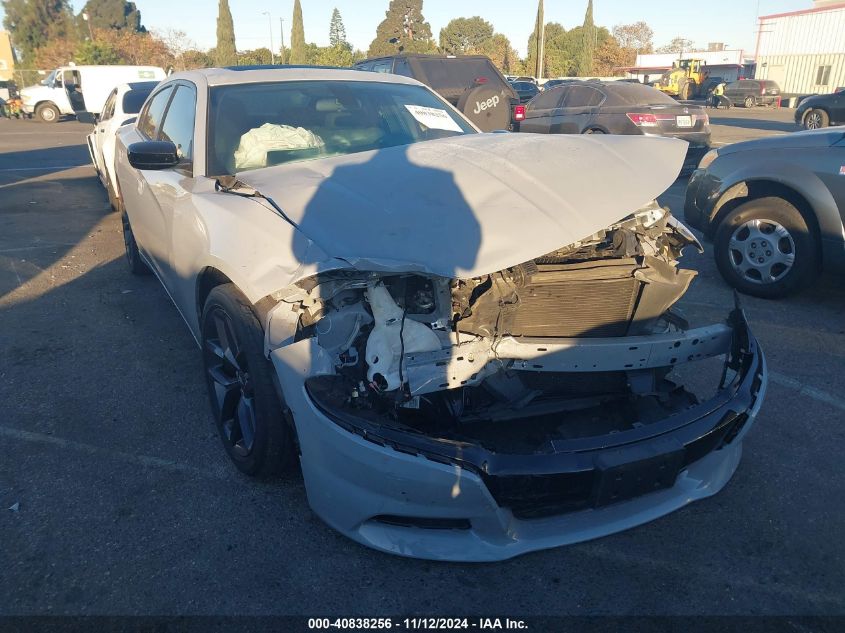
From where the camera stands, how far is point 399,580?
221 cm

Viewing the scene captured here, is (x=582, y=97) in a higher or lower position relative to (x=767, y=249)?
higher

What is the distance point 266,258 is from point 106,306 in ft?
10.7

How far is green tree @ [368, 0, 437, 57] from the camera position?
258 ft

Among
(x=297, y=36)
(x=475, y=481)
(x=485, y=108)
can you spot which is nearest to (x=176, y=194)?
(x=475, y=481)

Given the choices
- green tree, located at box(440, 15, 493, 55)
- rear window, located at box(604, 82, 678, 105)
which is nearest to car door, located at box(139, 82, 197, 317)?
rear window, located at box(604, 82, 678, 105)

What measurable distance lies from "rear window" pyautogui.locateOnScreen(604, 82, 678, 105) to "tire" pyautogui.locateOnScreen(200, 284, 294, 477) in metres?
9.44

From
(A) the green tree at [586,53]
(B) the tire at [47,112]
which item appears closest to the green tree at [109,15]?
(A) the green tree at [586,53]

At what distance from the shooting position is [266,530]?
2.46 m

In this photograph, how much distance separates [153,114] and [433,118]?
7.67ft

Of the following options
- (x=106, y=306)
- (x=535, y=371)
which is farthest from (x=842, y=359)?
(x=106, y=306)

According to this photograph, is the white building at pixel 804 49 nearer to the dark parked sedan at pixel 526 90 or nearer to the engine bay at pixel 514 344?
the dark parked sedan at pixel 526 90

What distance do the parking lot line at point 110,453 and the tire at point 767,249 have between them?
420cm

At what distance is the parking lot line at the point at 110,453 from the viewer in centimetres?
285

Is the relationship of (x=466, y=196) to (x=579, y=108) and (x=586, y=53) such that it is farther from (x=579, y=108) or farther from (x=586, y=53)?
(x=586, y=53)
